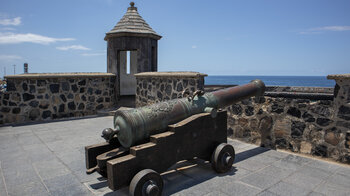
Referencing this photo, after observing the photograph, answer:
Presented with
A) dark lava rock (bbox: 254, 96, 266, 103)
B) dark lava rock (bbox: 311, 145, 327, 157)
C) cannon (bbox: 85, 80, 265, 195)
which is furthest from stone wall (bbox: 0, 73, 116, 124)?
dark lava rock (bbox: 311, 145, 327, 157)

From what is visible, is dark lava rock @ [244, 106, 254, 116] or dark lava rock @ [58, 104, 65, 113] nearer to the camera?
dark lava rock @ [244, 106, 254, 116]

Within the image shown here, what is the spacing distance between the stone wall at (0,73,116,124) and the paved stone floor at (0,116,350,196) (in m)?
2.77

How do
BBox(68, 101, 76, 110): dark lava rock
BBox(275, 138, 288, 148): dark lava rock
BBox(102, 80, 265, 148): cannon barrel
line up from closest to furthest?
BBox(102, 80, 265, 148): cannon barrel
BBox(275, 138, 288, 148): dark lava rock
BBox(68, 101, 76, 110): dark lava rock

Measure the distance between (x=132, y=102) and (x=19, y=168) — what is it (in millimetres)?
6852

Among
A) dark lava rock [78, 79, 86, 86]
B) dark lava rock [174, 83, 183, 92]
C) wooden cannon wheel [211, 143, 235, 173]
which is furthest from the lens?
dark lava rock [78, 79, 86, 86]

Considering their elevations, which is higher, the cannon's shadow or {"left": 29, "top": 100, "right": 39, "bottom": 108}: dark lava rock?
{"left": 29, "top": 100, "right": 39, "bottom": 108}: dark lava rock

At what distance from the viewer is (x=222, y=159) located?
383 centimetres

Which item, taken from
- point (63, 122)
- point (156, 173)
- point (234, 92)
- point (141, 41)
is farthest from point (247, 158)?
point (141, 41)

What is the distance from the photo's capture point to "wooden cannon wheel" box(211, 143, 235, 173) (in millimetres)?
3775

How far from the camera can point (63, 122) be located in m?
8.02

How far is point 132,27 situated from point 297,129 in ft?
26.2

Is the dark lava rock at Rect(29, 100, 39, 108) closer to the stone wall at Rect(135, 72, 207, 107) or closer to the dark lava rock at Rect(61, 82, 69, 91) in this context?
the dark lava rock at Rect(61, 82, 69, 91)

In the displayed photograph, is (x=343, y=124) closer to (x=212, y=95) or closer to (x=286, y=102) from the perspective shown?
(x=286, y=102)

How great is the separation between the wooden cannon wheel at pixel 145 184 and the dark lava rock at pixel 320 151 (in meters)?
3.12
